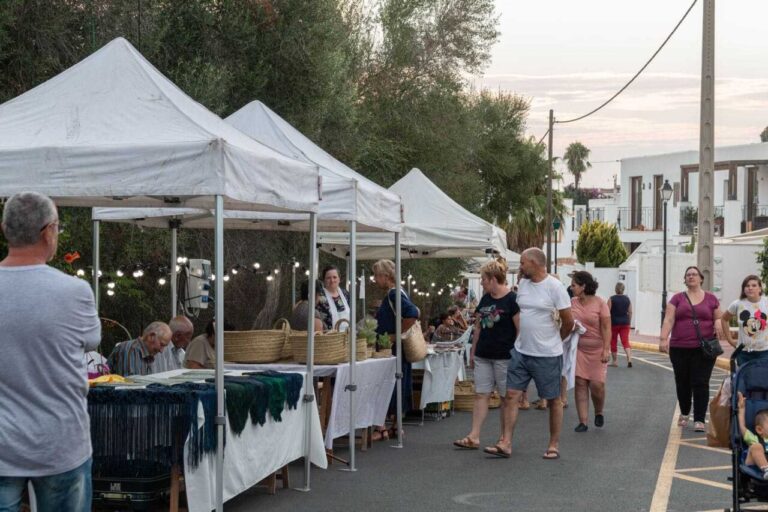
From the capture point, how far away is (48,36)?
51.2 ft

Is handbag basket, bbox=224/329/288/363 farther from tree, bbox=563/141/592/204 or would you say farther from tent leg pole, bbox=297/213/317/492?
tree, bbox=563/141/592/204

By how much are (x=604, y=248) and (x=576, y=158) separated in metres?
57.0

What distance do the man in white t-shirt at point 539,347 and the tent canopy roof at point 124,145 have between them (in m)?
3.57

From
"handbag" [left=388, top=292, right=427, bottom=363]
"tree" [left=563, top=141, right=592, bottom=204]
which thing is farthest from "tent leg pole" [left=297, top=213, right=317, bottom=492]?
"tree" [left=563, top=141, right=592, bottom=204]

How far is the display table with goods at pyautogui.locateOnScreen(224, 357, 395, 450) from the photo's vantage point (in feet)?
38.2

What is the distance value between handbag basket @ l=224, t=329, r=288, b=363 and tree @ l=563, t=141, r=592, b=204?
119214 millimetres

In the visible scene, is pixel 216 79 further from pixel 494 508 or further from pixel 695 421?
pixel 494 508

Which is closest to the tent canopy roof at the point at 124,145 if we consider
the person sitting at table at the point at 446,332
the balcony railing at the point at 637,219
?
the person sitting at table at the point at 446,332

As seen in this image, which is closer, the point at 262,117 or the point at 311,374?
Answer: the point at 311,374

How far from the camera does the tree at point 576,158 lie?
129 metres

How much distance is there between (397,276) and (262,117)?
7.26ft

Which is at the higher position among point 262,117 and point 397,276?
point 262,117

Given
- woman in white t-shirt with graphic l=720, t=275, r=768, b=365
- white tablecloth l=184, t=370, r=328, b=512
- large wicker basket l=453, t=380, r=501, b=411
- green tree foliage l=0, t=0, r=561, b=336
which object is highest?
green tree foliage l=0, t=0, r=561, b=336

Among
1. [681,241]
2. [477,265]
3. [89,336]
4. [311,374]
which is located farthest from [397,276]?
[681,241]
